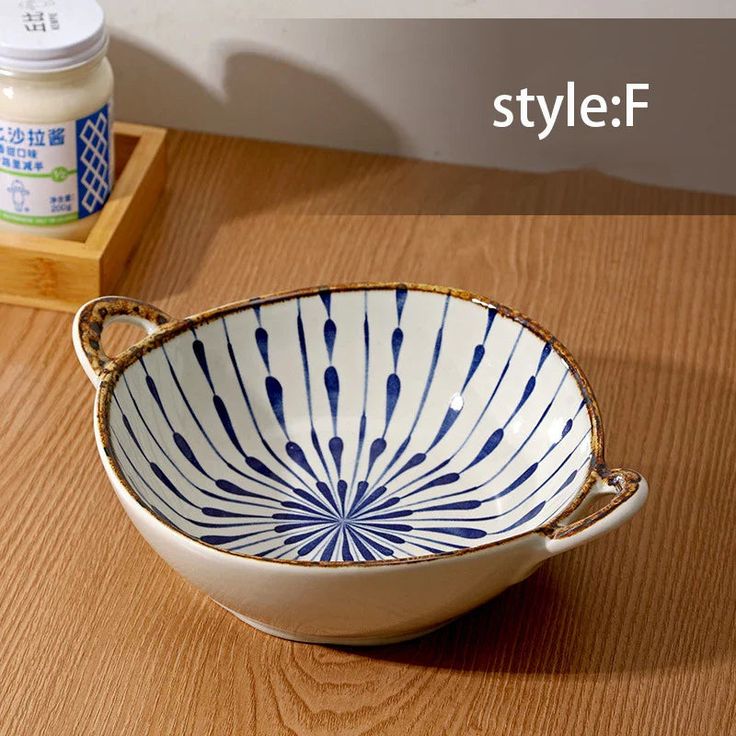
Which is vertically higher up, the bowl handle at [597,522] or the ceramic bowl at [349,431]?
the bowl handle at [597,522]

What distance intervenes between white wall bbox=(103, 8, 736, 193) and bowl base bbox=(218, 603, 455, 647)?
2.00 ft

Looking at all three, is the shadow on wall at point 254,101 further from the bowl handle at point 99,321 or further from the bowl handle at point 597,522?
the bowl handle at point 597,522

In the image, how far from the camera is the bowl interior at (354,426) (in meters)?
0.80

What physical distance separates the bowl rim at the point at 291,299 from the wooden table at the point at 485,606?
87mm

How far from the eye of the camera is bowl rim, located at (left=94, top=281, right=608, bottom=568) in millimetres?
644

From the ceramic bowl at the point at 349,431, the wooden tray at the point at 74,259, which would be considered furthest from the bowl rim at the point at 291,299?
the wooden tray at the point at 74,259

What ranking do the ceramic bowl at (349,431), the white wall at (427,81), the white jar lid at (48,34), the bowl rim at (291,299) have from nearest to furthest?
the bowl rim at (291,299) → the ceramic bowl at (349,431) → the white jar lid at (48,34) → the white wall at (427,81)

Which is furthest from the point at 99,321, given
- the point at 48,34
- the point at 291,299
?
the point at 48,34

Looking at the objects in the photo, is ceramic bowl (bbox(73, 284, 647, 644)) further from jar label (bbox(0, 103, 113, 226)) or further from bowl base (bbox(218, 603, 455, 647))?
jar label (bbox(0, 103, 113, 226))

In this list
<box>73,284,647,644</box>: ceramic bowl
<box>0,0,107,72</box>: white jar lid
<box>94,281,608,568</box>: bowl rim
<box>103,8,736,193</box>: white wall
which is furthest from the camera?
<box>103,8,736,193</box>: white wall

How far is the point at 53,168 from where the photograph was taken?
97cm

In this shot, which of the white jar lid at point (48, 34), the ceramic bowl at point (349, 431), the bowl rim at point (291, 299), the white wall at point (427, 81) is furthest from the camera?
the white wall at point (427, 81)

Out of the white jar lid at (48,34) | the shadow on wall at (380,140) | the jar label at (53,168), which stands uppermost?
the white jar lid at (48,34)

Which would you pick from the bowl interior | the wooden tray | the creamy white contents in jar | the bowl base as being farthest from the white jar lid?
the bowl base
